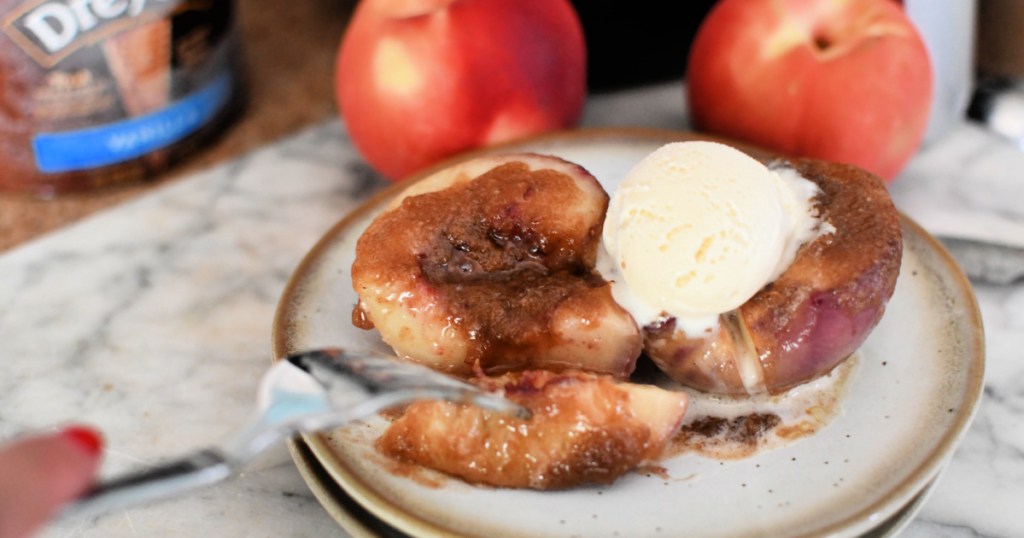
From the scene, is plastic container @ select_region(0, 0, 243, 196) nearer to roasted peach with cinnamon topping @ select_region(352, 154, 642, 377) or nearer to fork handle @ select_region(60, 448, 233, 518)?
roasted peach with cinnamon topping @ select_region(352, 154, 642, 377)

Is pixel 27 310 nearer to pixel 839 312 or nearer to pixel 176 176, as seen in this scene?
pixel 176 176

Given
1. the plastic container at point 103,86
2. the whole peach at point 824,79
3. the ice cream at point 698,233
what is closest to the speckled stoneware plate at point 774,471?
the ice cream at point 698,233

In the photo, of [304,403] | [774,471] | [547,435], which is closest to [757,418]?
[774,471]

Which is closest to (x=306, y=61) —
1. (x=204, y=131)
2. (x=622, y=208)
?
(x=204, y=131)

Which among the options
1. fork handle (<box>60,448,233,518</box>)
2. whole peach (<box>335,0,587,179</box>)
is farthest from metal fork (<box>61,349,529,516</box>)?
whole peach (<box>335,0,587,179</box>)

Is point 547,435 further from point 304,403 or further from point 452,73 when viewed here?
point 452,73

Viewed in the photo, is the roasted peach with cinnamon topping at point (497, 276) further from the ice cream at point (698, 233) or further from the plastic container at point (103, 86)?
the plastic container at point (103, 86)

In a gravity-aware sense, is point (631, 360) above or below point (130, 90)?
below
